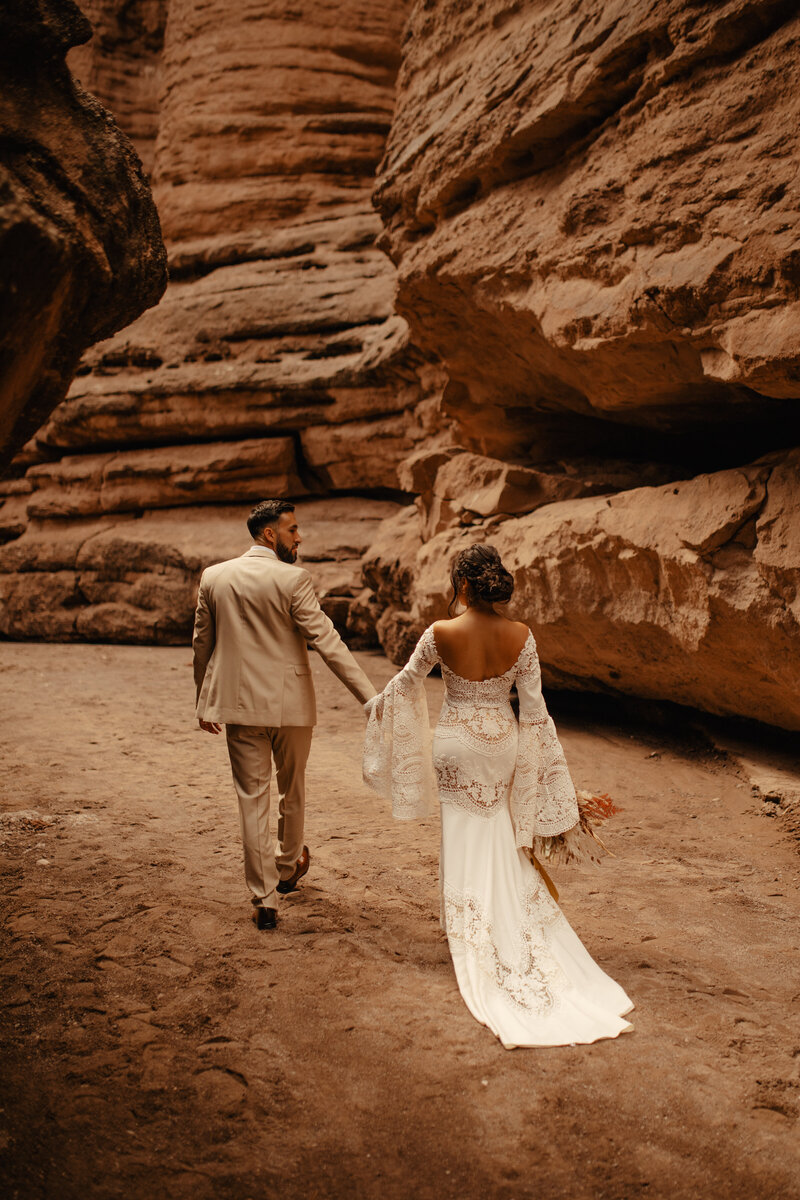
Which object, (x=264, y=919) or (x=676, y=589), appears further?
(x=676, y=589)

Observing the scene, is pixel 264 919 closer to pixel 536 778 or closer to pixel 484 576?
pixel 536 778

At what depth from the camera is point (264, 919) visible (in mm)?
3570

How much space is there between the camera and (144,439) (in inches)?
512

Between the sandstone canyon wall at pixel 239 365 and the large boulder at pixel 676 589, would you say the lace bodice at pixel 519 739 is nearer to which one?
the large boulder at pixel 676 589

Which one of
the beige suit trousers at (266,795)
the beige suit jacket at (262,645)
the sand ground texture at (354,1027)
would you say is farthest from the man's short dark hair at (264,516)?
the sand ground texture at (354,1027)

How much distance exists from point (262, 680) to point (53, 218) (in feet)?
6.46

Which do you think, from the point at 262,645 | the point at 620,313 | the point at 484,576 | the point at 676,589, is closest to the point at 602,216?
the point at 620,313

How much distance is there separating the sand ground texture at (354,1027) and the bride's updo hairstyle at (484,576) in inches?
57.5

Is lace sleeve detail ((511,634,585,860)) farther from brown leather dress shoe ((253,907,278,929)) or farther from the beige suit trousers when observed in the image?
brown leather dress shoe ((253,907,278,929))

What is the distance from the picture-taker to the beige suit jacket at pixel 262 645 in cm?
369

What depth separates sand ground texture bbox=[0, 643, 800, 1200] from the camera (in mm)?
2186

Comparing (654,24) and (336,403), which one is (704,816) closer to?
(654,24)

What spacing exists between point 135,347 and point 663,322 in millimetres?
10107

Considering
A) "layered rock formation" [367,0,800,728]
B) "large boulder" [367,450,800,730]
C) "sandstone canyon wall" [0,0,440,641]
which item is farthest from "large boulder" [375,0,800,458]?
"sandstone canyon wall" [0,0,440,641]
